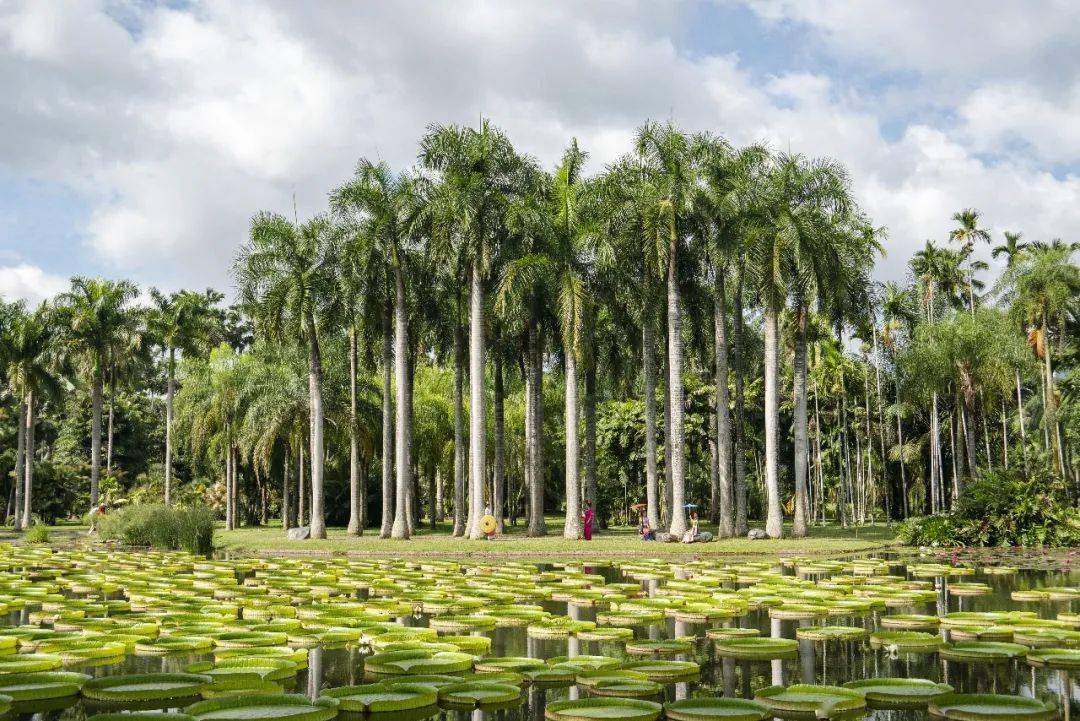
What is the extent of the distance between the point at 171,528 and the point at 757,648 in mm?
23341

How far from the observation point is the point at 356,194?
35.9 m

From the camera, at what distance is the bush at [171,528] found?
2873cm

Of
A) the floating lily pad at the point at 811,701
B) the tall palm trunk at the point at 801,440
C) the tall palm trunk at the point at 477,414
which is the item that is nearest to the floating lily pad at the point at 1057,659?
the floating lily pad at the point at 811,701

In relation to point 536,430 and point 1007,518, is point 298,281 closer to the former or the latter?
point 536,430

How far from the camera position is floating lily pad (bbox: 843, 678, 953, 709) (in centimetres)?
802

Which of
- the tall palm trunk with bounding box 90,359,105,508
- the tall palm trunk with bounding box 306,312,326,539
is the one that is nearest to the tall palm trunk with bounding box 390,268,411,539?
the tall palm trunk with bounding box 306,312,326,539

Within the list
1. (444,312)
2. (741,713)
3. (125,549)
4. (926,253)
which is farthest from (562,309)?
(926,253)

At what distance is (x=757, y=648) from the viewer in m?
10.4

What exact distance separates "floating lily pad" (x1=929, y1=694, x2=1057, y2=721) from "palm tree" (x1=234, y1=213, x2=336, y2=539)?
104 feet

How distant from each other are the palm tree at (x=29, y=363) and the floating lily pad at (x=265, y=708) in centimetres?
5066

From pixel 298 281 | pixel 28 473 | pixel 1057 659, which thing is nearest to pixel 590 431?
pixel 298 281

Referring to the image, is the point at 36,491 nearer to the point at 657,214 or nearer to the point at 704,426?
the point at 704,426

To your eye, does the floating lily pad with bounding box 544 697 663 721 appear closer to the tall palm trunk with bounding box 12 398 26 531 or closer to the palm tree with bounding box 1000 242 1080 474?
the palm tree with bounding box 1000 242 1080 474

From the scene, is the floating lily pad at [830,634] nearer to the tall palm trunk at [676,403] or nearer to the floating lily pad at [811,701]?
the floating lily pad at [811,701]
